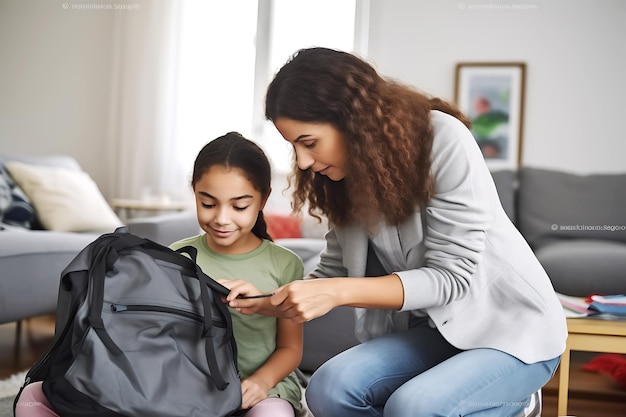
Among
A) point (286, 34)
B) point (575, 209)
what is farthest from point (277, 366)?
point (286, 34)

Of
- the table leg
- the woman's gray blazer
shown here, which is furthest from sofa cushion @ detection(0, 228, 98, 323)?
the table leg

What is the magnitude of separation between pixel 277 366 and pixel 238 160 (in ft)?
1.35

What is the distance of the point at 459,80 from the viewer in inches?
166

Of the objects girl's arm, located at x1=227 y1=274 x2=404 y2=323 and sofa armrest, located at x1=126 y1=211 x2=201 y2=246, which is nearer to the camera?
girl's arm, located at x1=227 y1=274 x2=404 y2=323

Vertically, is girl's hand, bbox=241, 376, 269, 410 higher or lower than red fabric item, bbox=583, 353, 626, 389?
higher

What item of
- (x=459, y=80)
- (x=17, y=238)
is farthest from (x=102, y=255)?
(x=459, y=80)

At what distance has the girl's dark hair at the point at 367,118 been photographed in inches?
49.5

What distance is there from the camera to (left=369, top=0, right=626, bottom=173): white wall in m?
4.00

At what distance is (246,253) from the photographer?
4.80 ft

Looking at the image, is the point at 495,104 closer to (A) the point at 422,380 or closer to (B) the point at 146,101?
(B) the point at 146,101

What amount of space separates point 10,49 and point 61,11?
45cm

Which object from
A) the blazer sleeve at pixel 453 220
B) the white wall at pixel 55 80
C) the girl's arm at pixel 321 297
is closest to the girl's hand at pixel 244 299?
the girl's arm at pixel 321 297

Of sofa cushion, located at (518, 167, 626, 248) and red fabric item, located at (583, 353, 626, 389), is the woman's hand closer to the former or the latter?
red fabric item, located at (583, 353, 626, 389)

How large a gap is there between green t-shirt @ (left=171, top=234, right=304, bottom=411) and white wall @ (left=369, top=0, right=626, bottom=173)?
9.77 ft
